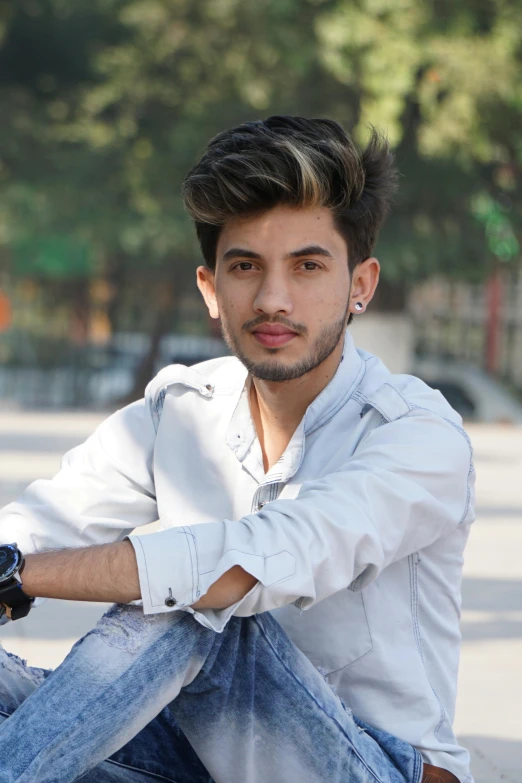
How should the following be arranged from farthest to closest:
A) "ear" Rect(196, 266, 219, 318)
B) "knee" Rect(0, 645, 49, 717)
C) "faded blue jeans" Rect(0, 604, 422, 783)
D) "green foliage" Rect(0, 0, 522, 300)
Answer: "green foliage" Rect(0, 0, 522, 300) < "ear" Rect(196, 266, 219, 318) < "knee" Rect(0, 645, 49, 717) < "faded blue jeans" Rect(0, 604, 422, 783)

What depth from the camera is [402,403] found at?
2.59m

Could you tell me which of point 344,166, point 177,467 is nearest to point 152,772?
point 177,467

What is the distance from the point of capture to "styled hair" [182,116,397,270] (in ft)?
9.05

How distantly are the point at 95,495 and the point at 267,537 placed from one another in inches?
29.6

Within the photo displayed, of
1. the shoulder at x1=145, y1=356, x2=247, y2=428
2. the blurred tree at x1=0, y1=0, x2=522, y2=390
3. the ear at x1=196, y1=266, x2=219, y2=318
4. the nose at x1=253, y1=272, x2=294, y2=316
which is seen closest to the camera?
the nose at x1=253, y1=272, x2=294, y2=316

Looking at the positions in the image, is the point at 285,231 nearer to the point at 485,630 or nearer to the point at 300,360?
the point at 300,360

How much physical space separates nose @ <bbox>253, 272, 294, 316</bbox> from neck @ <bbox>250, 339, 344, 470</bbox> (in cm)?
16

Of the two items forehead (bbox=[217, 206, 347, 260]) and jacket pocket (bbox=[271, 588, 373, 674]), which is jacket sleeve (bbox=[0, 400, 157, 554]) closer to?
forehead (bbox=[217, 206, 347, 260])

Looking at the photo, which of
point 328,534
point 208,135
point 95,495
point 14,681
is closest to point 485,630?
point 95,495

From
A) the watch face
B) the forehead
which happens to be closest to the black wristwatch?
the watch face

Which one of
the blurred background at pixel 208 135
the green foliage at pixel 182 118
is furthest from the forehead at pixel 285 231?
the green foliage at pixel 182 118

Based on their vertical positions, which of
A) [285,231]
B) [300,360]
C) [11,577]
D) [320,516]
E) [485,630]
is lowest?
[485,630]

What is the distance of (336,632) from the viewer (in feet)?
8.20

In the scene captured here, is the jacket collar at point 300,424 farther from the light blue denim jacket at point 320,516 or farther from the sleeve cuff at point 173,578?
the sleeve cuff at point 173,578
